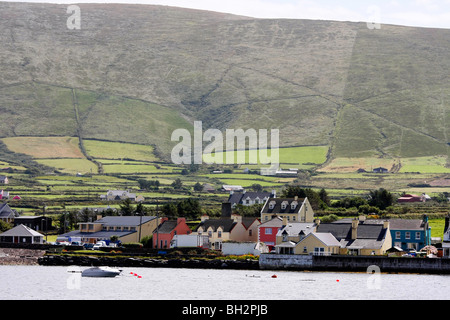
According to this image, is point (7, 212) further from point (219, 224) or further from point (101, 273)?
A: point (101, 273)

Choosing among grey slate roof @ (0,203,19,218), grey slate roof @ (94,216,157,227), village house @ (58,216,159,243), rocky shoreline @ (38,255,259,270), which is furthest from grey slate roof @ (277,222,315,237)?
grey slate roof @ (0,203,19,218)

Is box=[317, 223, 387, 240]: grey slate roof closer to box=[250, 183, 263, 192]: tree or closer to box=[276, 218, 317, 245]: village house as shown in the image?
box=[276, 218, 317, 245]: village house

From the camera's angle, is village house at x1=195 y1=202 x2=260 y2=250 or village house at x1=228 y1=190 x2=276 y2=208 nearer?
village house at x1=195 y1=202 x2=260 y2=250

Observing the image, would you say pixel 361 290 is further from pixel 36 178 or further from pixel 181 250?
pixel 36 178

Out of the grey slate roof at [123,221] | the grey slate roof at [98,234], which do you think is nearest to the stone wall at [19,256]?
the grey slate roof at [98,234]

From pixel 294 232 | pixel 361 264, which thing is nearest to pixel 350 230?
pixel 294 232

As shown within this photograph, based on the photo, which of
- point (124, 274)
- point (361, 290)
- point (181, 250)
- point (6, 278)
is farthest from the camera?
point (181, 250)
